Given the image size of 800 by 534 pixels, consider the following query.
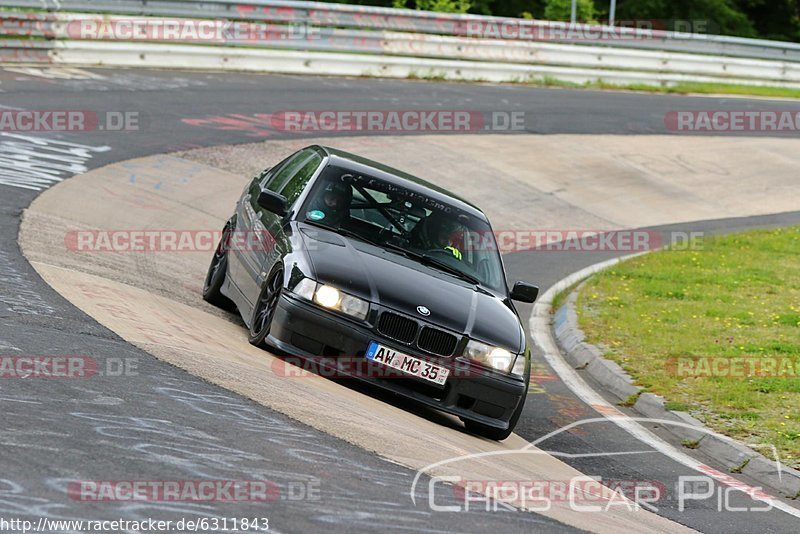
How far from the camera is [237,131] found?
2056cm

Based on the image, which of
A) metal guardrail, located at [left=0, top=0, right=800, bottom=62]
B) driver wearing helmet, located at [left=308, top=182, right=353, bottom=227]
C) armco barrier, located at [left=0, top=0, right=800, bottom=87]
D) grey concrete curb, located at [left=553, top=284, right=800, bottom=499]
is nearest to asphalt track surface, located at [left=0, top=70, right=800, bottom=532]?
grey concrete curb, located at [left=553, top=284, right=800, bottom=499]

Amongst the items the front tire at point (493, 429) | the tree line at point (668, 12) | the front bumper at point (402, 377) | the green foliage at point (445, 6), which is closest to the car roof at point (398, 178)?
the front bumper at point (402, 377)

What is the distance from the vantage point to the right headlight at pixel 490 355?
834 centimetres

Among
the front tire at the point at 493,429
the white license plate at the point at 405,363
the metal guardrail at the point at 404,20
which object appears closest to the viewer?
the white license plate at the point at 405,363

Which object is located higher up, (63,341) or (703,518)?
(63,341)

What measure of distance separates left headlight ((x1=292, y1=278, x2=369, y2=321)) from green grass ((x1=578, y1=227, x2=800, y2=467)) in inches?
122

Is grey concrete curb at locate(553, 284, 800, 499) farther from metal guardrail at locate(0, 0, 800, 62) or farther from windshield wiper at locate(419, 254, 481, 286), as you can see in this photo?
metal guardrail at locate(0, 0, 800, 62)

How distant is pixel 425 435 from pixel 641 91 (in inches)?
975

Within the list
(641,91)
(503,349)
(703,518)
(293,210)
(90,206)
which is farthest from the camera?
(641,91)

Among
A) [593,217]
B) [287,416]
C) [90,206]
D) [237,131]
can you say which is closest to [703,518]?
[287,416]

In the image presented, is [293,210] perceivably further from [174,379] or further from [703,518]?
[703,518]

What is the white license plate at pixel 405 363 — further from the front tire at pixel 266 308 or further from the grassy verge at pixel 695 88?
the grassy verge at pixel 695 88

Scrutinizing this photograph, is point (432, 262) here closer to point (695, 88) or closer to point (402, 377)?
point (402, 377)

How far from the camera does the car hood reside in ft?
27.3
